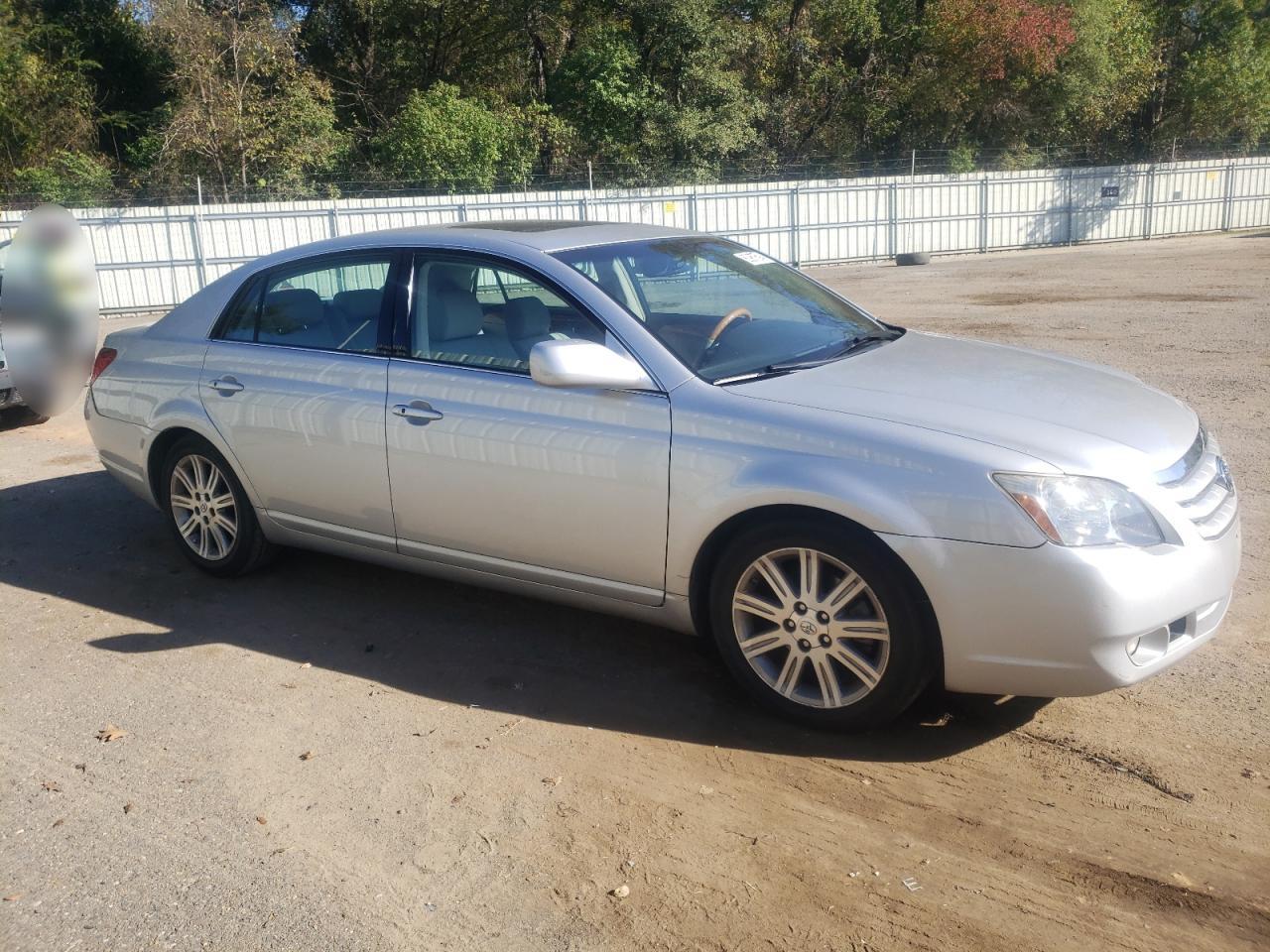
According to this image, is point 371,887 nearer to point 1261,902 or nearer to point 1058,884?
point 1058,884

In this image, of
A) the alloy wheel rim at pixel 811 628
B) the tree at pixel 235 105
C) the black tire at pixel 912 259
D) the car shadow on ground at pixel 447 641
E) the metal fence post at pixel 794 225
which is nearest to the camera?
the alloy wheel rim at pixel 811 628

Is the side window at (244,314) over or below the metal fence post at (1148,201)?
over

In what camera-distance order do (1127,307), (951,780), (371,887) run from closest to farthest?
(371,887)
(951,780)
(1127,307)

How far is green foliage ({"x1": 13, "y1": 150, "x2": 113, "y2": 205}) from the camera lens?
77.6ft

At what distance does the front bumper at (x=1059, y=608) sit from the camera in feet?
11.1

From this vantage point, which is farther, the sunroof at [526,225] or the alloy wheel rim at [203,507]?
the alloy wheel rim at [203,507]

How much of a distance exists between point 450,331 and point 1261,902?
11.0 feet

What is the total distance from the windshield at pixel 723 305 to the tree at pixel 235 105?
987 inches

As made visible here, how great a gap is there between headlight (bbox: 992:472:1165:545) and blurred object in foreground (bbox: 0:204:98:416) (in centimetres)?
458

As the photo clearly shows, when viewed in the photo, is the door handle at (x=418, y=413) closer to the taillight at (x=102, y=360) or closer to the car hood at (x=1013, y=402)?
the car hood at (x=1013, y=402)

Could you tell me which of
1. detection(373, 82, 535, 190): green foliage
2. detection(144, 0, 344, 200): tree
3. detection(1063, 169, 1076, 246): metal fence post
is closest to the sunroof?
detection(373, 82, 535, 190): green foliage

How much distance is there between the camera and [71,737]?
415 cm

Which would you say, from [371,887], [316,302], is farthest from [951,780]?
[316,302]

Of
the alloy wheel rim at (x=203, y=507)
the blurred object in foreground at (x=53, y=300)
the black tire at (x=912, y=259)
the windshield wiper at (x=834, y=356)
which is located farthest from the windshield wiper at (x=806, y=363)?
the black tire at (x=912, y=259)
